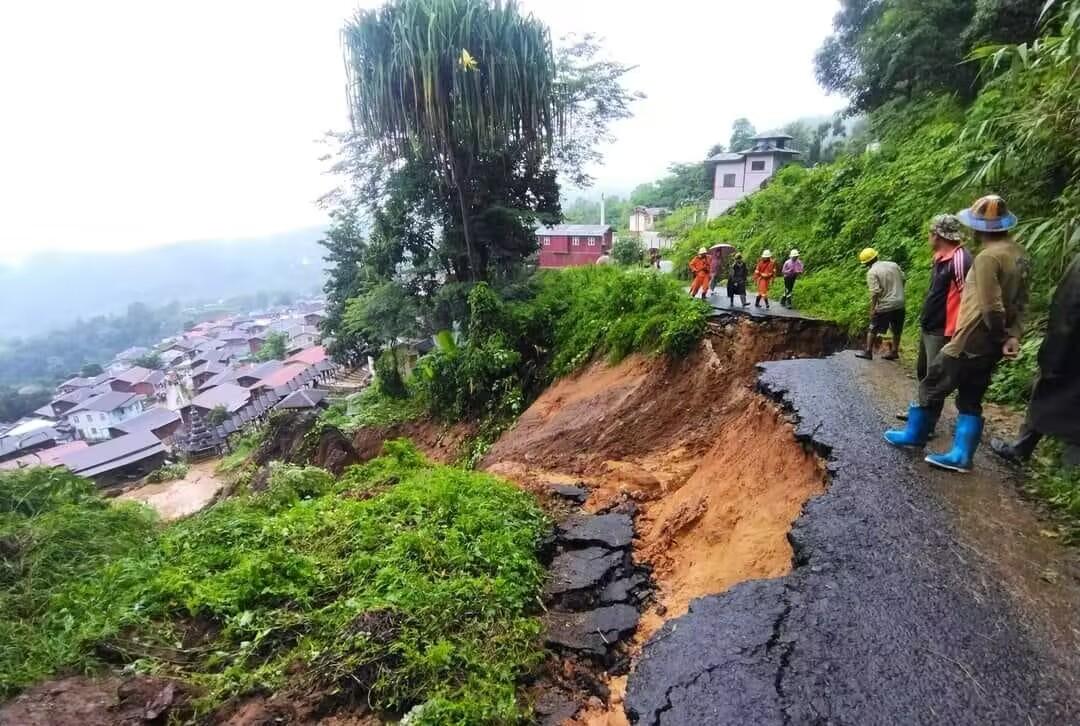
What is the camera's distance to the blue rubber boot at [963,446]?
130 inches

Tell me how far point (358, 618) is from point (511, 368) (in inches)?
282

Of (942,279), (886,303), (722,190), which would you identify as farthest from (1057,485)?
(722,190)

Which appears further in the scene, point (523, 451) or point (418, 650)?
point (523, 451)

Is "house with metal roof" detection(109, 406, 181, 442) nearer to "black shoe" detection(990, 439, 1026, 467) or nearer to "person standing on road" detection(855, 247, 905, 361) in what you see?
"person standing on road" detection(855, 247, 905, 361)

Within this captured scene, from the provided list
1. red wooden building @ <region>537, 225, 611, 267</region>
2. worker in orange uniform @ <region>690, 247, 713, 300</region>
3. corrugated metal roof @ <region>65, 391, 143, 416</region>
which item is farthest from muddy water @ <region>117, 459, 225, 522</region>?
corrugated metal roof @ <region>65, 391, 143, 416</region>

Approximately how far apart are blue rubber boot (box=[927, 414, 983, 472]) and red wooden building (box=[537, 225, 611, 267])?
27780mm

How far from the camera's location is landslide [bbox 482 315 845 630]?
3.59m

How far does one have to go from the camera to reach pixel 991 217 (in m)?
3.10

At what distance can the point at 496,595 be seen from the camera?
11.3 feet

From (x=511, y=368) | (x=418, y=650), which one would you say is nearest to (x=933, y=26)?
(x=511, y=368)

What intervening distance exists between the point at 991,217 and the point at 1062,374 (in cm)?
106

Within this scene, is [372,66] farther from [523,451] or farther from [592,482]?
[592,482]

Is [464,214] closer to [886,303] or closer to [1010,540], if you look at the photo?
[886,303]

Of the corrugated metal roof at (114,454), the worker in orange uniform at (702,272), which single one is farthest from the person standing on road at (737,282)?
the corrugated metal roof at (114,454)
